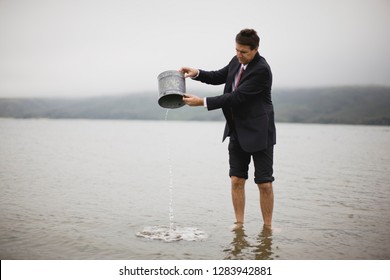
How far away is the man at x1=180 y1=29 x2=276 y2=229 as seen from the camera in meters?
5.26

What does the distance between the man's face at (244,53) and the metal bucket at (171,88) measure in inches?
35.0

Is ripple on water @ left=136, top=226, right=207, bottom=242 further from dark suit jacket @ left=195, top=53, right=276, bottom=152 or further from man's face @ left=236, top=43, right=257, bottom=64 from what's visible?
man's face @ left=236, top=43, right=257, bottom=64

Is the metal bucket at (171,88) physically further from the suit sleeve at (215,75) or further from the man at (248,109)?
the suit sleeve at (215,75)

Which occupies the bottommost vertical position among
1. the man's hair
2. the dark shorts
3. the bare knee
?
the bare knee

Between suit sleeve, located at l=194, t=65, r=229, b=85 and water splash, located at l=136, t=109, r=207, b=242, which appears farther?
suit sleeve, located at l=194, t=65, r=229, b=85

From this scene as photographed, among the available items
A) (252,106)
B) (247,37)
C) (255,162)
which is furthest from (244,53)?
(255,162)

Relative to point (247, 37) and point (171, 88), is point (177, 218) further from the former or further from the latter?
point (247, 37)

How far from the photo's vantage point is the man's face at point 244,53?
5.22 m

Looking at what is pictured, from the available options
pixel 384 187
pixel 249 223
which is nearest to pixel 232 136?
pixel 249 223

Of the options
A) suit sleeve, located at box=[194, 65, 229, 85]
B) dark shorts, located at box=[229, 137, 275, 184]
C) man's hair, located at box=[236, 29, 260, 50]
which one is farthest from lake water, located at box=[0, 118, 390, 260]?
man's hair, located at box=[236, 29, 260, 50]

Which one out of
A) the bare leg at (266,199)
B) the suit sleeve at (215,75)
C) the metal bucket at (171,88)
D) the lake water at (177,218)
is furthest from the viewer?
A: the suit sleeve at (215,75)

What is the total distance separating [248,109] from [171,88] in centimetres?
109

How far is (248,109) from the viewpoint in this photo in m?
5.43

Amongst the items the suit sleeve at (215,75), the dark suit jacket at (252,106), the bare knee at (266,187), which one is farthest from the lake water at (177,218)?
the suit sleeve at (215,75)
